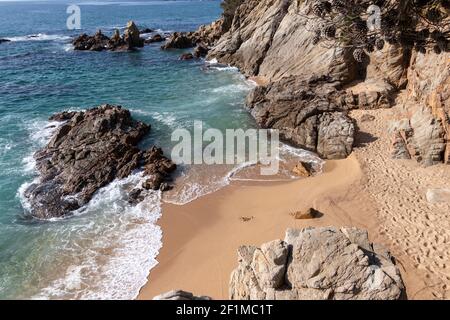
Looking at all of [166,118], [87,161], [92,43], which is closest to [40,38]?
[92,43]

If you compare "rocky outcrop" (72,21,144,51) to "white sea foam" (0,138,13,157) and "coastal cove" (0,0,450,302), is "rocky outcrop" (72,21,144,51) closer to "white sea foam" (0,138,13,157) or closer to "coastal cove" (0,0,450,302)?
"coastal cove" (0,0,450,302)

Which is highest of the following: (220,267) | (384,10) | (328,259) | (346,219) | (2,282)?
(384,10)

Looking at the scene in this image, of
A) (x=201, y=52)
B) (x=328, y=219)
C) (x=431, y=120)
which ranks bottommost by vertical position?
(x=328, y=219)

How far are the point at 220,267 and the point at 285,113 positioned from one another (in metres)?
14.9

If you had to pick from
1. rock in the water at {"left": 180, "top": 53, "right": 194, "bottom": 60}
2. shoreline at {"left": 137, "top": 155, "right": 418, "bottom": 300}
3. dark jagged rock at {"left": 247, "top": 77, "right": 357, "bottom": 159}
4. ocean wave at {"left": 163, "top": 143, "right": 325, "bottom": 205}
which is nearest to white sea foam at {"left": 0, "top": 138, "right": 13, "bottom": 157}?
ocean wave at {"left": 163, "top": 143, "right": 325, "bottom": 205}

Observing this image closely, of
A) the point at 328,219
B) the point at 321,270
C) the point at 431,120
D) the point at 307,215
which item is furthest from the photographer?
the point at 431,120

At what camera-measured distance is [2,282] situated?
15742 mm

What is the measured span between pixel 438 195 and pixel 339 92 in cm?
1314

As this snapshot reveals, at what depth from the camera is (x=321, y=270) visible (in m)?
9.88

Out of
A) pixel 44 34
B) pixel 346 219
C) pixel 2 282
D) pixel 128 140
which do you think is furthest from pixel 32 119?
pixel 44 34

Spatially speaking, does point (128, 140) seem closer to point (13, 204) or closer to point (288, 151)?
point (13, 204)

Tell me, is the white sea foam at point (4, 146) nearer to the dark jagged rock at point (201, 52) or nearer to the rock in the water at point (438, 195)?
the rock in the water at point (438, 195)

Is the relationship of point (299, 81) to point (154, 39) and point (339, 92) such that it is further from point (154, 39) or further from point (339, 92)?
point (154, 39)

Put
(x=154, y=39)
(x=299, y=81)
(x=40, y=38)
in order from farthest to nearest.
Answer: (x=40, y=38), (x=154, y=39), (x=299, y=81)
